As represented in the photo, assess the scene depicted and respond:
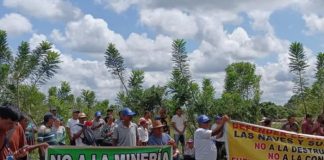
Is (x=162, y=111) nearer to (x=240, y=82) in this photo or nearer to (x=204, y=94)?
(x=204, y=94)

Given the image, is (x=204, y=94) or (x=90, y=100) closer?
(x=204, y=94)

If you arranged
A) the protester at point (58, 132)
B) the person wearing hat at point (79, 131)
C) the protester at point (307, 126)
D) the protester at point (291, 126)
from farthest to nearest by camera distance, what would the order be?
Result: 1. the protester at point (307, 126)
2. the protester at point (291, 126)
3. the person wearing hat at point (79, 131)
4. the protester at point (58, 132)

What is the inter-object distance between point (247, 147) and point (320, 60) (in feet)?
47.8

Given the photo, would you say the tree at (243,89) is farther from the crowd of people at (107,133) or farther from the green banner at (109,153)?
the green banner at (109,153)

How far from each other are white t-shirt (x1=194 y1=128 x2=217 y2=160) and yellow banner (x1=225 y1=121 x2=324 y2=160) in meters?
0.60

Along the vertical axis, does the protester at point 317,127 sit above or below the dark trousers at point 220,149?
above

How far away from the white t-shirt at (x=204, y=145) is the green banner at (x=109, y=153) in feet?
2.23

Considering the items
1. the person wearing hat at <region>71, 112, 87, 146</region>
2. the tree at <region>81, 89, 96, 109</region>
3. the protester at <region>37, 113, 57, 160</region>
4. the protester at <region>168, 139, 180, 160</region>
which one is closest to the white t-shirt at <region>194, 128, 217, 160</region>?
the protester at <region>168, 139, 180, 160</region>

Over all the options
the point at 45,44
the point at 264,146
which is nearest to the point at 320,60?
the point at 45,44

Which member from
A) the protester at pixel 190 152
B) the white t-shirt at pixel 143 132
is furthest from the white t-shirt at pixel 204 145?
the protester at pixel 190 152

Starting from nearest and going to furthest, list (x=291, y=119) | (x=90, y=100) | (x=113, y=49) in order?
(x=291, y=119) → (x=113, y=49) → (x=90, y=100)

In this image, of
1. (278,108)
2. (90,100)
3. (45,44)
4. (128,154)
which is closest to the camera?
(128,154)

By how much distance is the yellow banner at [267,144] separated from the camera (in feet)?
31.2

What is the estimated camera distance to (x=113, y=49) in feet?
71.7
